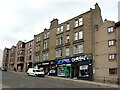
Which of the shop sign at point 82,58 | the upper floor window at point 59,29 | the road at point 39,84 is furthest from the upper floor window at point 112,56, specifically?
the upper floor window at point 59,29

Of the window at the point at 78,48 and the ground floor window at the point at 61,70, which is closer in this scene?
the window at the point at 78,48

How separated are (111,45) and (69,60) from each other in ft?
37.9

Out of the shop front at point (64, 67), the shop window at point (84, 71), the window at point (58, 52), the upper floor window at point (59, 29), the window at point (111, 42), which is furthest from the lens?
the upper floor window at point (59, 29)

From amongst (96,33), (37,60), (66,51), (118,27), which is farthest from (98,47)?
(37,60)

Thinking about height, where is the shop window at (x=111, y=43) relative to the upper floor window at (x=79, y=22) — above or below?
below

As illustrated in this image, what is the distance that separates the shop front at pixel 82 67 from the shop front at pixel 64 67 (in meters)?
1.24

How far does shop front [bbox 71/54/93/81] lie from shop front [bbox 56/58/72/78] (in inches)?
49.0

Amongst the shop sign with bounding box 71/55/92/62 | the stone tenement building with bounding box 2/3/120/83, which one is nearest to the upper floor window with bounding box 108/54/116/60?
the stone tenement building with bounding box 2/3/120/83

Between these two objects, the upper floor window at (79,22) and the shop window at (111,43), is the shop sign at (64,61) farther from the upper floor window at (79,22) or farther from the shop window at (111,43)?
the shop window at (111,43)

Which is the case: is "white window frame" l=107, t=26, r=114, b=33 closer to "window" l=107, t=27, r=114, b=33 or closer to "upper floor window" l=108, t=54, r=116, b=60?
"window" l=107, t=27, r=114, b=33

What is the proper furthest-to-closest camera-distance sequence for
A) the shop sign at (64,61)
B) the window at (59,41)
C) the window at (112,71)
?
the window at (59,41) < the shop sign at (64,61) < the window at (112,71)

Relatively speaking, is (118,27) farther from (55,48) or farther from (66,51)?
(55,48)

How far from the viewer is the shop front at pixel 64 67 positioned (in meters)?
48.0

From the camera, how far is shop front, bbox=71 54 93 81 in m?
42.1
